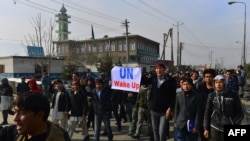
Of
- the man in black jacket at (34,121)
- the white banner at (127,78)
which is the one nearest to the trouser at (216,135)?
the white banner at (127,78)

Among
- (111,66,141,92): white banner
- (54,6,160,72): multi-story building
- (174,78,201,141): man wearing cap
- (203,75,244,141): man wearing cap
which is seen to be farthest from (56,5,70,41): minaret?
(203,75,244,141): man wearing cap

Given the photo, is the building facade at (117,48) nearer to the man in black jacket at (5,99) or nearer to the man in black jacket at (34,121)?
the man in black jacket at (5,99)

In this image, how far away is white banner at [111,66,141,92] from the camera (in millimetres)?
7561

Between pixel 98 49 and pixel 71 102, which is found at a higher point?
pixel 98 49

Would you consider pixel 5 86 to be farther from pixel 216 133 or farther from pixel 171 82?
pixel 216 133

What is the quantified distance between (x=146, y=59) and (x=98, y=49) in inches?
523

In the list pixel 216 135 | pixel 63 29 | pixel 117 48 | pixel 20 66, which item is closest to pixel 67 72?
pixel 20 66

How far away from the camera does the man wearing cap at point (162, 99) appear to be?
6.39 meters

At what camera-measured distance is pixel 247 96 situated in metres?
19.4

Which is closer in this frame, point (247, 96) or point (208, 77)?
point (208, 77)

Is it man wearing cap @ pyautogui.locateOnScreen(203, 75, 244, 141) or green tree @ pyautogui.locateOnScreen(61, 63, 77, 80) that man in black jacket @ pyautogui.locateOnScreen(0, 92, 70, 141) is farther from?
green tree @ pyautogui.locateOnScreen(61, 63, 77, 80)

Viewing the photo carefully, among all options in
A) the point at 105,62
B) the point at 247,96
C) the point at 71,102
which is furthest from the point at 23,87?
the point at 105,62

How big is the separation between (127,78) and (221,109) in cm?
330

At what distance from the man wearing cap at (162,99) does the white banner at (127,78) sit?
1.05 metres
